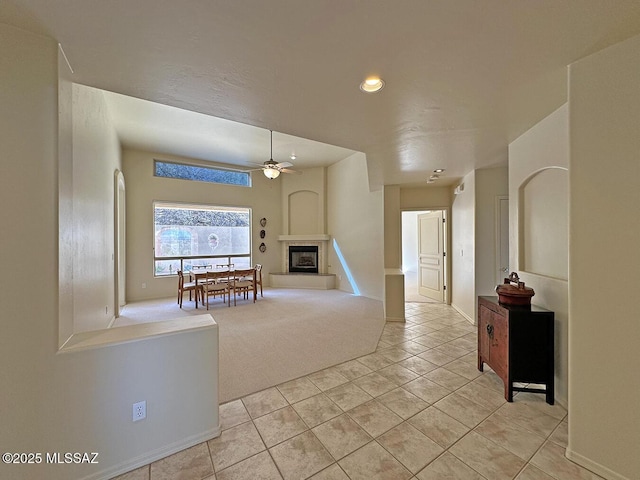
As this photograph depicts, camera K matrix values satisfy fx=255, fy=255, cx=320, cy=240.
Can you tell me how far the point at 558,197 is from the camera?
7.51 ft

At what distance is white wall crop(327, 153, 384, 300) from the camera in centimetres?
593

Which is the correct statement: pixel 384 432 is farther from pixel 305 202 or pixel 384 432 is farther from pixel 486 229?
pixel 305 202

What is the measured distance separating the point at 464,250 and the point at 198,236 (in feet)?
20.5

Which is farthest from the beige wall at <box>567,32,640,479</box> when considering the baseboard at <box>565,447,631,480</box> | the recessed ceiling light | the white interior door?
the white interior door

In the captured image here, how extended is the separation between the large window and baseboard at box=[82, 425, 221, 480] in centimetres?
541

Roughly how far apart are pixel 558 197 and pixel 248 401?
3.27 metres

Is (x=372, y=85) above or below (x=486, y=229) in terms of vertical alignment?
above

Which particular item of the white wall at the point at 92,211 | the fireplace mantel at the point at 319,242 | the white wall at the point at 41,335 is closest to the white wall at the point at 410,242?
the fireplace mantel at the point at 319,242

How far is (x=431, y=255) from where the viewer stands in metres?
5.94

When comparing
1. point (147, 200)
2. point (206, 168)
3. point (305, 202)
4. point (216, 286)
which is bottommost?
point (216, 286)

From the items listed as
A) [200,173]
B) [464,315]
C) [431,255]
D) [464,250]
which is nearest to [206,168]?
[200,173]

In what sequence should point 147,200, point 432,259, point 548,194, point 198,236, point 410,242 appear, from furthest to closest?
point 410,242
point 198,236
point 147,200
point 432,259
point 548,194

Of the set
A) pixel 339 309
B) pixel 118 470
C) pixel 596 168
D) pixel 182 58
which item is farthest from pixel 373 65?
pixel 339 309

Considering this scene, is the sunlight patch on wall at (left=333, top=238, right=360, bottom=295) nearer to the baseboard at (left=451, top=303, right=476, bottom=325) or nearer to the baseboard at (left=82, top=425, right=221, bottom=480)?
the baseboard at (left=451, top=303, right=476, bottom=325)
